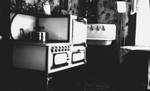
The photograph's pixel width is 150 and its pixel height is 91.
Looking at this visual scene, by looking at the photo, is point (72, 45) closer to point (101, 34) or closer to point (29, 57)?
point (29, 57)

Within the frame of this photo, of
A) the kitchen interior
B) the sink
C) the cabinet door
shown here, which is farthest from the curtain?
the cabinet door

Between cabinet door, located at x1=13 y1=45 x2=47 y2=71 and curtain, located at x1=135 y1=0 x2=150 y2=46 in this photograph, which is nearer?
cabinet door, located at x1=13 y1=45 x2=47 y2=71

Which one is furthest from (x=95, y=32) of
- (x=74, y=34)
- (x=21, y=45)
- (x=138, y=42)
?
(x=21, y=45)

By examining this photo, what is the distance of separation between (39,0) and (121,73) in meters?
2.32

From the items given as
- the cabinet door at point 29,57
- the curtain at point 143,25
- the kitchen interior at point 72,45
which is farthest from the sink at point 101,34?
the cabinet door at point 29,57

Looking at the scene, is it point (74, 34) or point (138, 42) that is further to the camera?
point (138, 42)

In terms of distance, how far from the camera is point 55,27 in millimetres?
3113

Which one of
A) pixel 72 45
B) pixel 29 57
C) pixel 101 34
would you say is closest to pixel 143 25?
pixel 101 34

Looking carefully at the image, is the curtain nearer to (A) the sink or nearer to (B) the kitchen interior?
(B) the kitchen interior

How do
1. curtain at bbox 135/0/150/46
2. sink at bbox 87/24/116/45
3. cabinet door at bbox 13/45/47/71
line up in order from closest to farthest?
cabinet door at bbox 13/45/47/71, sink at bbox 87/24/116/45, curtain at bbox 135/0/150/46

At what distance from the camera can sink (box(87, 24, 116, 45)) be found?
4336 mm

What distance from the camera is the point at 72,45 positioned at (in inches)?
119

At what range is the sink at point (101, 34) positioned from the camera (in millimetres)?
4336

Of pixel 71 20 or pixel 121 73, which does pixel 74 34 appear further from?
pixel 121 73
